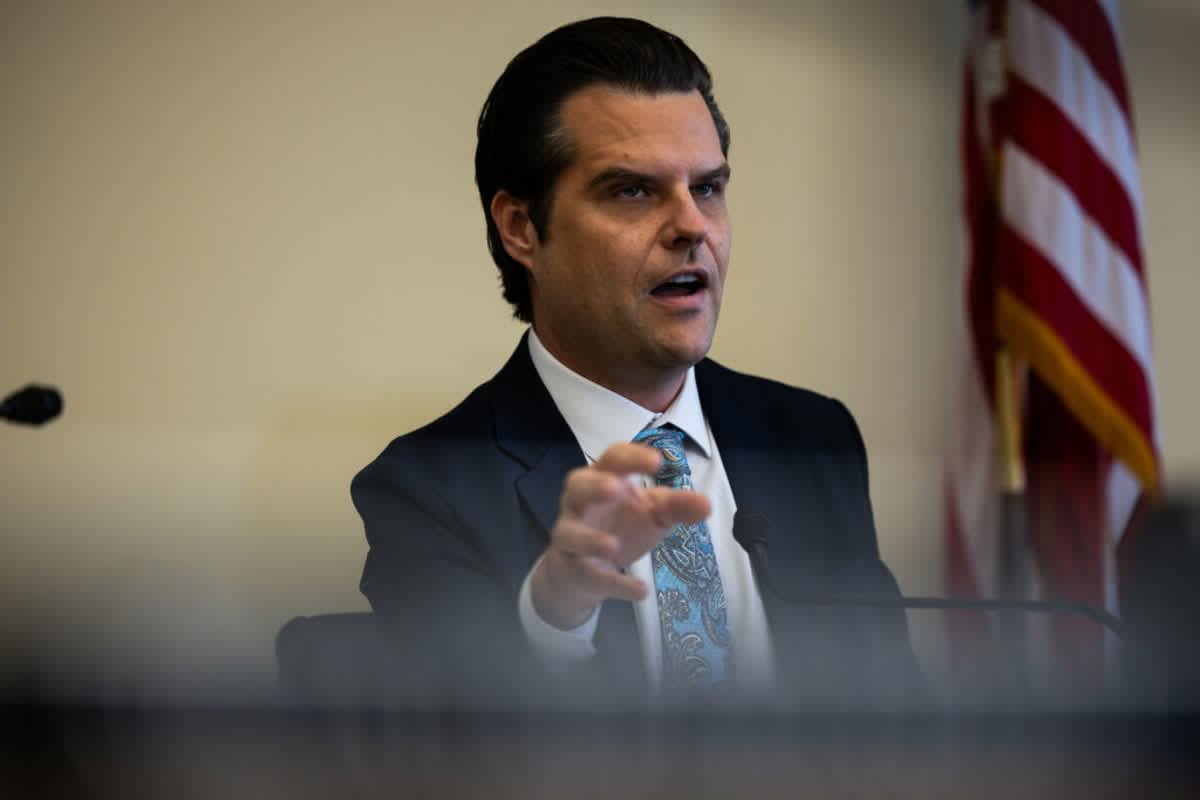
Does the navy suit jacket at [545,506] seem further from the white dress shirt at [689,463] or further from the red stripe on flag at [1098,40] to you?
A: the red stripe on flag at [1098,40]

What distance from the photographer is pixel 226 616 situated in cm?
79

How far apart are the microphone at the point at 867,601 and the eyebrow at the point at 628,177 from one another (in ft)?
1.56

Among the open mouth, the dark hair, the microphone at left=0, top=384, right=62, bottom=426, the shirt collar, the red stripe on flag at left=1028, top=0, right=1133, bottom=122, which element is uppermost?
the red stripe on flag at left=1028, top=0, right=1133, bottom=122

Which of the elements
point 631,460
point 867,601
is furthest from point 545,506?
point 631,460

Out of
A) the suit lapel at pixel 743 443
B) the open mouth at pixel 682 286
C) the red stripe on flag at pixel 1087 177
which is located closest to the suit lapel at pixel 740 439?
the suit lapel at pixel 743 443

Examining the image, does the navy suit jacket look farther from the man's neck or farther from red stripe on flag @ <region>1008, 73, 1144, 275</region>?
red stripe on flag @ <region>1008, 73, 1144, 275</region>

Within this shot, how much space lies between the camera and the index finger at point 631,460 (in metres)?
0.77

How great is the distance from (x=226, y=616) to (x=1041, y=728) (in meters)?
0.49

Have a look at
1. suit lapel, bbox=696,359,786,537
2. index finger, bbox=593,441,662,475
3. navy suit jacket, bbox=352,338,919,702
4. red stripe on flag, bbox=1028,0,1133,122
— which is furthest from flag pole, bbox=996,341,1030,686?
index finger, bbox=593,441,662,475

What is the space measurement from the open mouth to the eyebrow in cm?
11

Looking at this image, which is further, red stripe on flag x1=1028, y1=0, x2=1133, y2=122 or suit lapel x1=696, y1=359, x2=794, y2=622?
red stripe on flag x1=1028, y1=0, x2=1133, y2=122

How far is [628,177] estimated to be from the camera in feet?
4.55

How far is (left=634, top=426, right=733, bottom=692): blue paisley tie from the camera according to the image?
126 centimetres

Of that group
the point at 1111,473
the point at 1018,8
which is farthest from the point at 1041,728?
the point at 1018,8
